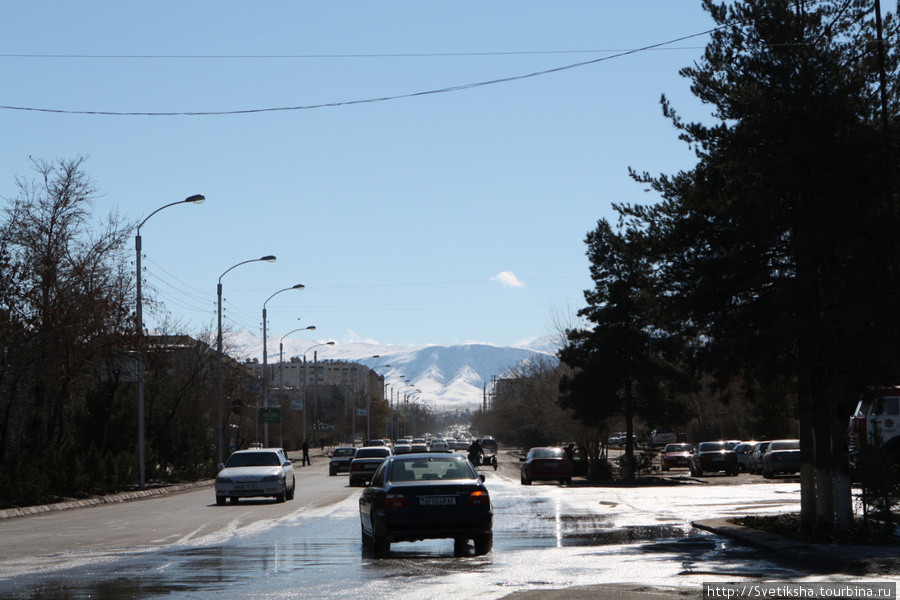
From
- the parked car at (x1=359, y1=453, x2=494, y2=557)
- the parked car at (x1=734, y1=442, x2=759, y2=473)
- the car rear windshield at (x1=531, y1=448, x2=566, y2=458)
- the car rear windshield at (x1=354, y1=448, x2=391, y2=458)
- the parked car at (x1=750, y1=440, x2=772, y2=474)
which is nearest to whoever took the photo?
the parked car at (x1=359, y1=453, x2=494, y2=557)

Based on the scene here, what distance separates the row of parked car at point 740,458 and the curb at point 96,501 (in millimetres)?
23924

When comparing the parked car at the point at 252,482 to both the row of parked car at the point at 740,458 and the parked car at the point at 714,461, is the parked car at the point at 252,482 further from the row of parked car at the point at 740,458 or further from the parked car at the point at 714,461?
the parked car at the point at 714,461

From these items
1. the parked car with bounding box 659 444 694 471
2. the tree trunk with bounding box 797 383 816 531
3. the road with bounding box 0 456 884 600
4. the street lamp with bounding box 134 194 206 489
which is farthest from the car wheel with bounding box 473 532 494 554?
the parked car with bounding box 659 444 694 471

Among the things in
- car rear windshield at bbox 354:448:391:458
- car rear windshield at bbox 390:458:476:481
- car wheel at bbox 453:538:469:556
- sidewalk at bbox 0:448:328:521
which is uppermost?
car rear windshield at bbox 390:458:476:481

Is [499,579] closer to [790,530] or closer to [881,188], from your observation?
[790,530]

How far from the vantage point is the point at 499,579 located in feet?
39.0

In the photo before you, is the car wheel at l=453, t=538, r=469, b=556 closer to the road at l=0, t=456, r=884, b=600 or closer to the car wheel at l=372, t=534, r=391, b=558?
the road at l=0, t=456, r=884, b=600

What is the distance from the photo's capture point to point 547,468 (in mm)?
43500

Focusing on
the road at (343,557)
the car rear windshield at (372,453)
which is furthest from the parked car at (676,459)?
the road at (343,557)

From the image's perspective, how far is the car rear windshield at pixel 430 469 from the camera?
15672mm

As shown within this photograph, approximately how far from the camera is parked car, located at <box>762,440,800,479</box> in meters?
42.9

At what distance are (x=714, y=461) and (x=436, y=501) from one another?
3882 cm

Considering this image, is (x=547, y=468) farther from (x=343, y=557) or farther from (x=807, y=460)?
(x=343, y=557)

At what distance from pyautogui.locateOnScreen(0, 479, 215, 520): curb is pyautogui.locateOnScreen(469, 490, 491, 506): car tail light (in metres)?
16.0
